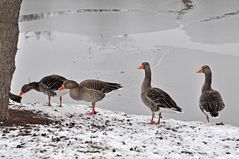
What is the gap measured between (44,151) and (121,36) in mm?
15491

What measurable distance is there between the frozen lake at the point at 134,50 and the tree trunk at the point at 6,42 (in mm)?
3068

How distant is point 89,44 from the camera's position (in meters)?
18.1

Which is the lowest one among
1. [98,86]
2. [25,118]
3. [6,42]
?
[25,118]

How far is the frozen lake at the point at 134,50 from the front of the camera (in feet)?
→ 38.3

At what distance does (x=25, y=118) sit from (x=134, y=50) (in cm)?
1041

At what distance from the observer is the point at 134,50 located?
16.7 meters

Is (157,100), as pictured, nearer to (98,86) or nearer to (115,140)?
(98,86)

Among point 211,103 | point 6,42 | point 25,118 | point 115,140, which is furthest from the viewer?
point 211,103

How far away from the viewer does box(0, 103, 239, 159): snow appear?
4.84m

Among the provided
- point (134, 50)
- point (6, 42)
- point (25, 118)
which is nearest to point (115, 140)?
point (25, 118)

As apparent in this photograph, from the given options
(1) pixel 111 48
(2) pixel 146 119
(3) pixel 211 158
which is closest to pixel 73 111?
(2) pixel 146 119

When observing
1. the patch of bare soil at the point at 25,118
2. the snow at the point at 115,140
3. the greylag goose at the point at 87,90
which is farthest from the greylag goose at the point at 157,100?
the patch of bare soil at the point at 25,118

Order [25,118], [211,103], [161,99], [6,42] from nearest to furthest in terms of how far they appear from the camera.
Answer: [6,42]
[25,118]
[161,99]
[211,103]

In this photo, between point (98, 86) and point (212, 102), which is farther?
point (98, 86)
